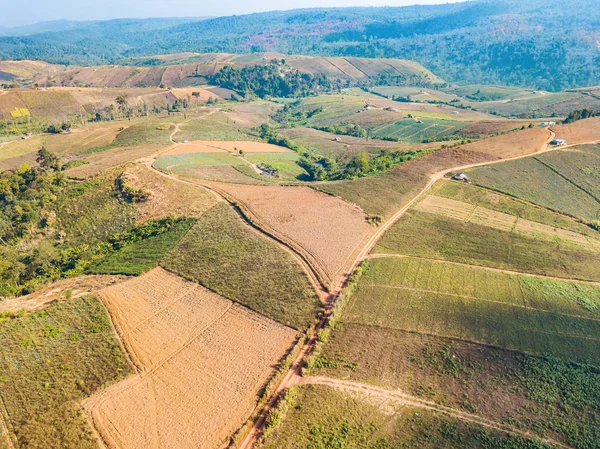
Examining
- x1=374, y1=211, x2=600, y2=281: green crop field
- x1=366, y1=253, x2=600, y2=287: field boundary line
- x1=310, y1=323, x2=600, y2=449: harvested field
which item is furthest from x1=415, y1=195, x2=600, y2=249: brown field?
x1=310, y1=323, x2=600, y2=449: harvested field

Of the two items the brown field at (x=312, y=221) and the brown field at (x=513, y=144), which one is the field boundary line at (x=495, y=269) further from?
the brown field at (x=513, y=144)

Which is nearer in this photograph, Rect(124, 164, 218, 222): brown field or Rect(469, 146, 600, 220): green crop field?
Rect(124, 164, 218, 222): brown field

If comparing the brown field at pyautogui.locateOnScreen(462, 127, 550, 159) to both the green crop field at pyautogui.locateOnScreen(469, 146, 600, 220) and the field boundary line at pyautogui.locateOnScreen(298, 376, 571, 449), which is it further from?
the field boundary line at pyautogui.locateOnScreen(298, 376, 571, 449)

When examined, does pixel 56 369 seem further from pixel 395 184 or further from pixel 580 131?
pixel 580 131

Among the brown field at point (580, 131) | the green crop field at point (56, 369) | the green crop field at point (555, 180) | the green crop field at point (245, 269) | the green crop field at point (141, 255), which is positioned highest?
the green crop field at point (56, 369)

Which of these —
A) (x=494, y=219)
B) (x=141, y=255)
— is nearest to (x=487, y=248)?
(x=494, y=219)

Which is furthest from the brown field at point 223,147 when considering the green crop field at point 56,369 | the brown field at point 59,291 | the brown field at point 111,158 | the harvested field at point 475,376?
the harvested field at point 475,376
